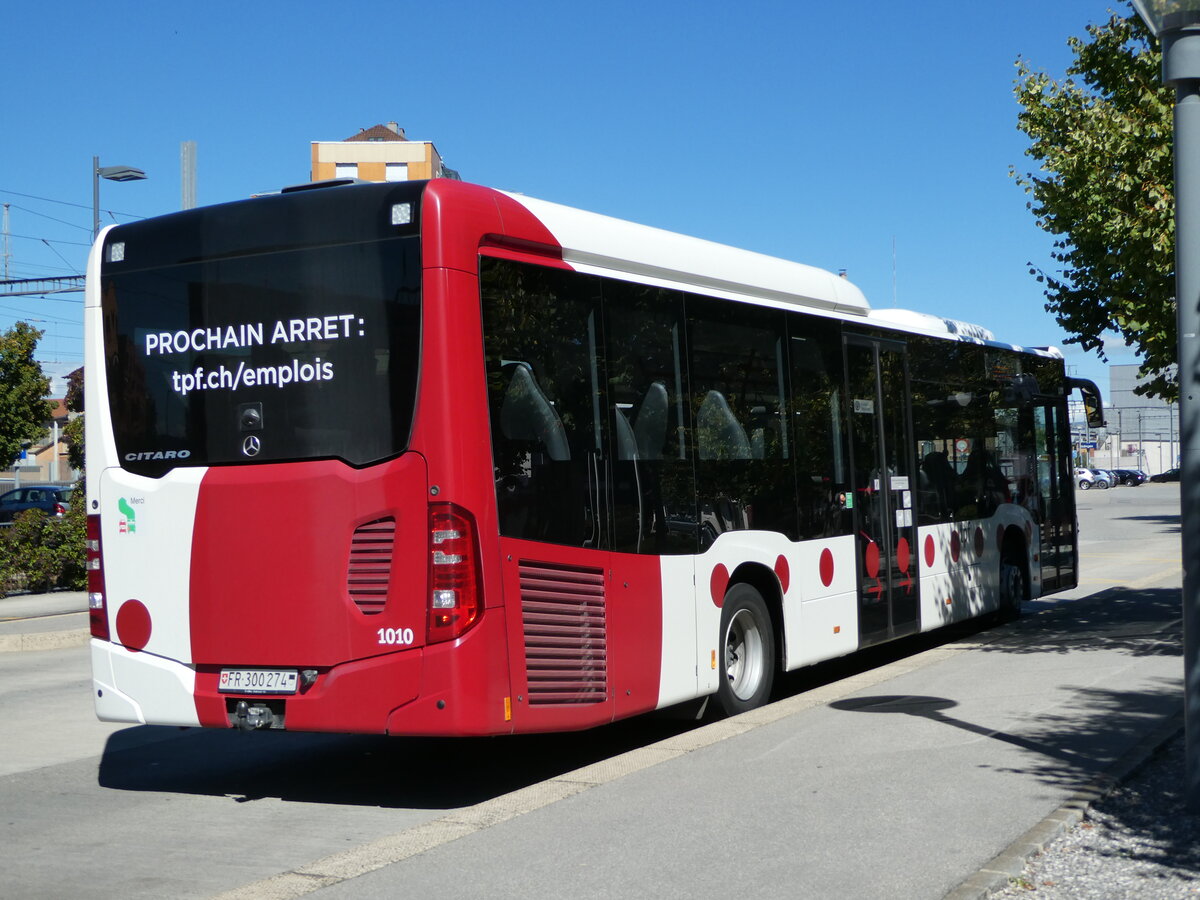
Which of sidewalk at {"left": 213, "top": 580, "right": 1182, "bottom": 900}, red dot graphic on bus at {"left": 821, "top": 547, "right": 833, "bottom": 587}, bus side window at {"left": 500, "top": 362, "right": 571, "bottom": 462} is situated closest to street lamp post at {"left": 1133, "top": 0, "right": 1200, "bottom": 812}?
sidewalk at {"left": 213, "top": 580, "right": 1182, "bottom": 900}

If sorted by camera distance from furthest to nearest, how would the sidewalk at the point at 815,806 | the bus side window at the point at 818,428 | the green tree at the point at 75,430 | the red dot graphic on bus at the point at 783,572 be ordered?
the green tree at the point at 75,430 < the bus side window at the point at 818,428 < the red dot graphic on bus at the point at 783,572 < the sidewalk at the point at 815,806

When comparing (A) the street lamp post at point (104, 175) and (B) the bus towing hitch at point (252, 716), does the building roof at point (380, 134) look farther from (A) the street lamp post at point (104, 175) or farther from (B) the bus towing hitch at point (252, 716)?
(B) the bus towing hitch at point (252, 716)

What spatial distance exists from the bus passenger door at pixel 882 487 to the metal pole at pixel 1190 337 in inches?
195

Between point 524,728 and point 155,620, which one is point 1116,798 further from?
point 155,620

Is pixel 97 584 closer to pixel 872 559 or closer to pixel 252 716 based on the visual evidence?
pixel 252 716

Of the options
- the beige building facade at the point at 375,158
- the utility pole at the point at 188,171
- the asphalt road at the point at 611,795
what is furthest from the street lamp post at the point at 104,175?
the beige building facade at the point at 375,158

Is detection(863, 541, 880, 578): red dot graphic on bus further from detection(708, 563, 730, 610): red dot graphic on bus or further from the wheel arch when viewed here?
detection(708, 563, 730, 610): red dot graphic on bus

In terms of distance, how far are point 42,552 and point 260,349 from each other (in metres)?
15.6

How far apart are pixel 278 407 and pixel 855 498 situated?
5533mm

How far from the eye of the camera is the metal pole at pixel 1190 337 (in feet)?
20.2

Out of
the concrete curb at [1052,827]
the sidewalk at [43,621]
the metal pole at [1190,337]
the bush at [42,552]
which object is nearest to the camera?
the concrete curb at [1052,827]

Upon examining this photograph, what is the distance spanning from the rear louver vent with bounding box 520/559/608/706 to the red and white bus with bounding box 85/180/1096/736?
0.02m

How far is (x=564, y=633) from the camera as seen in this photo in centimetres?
743

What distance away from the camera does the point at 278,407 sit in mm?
7188
